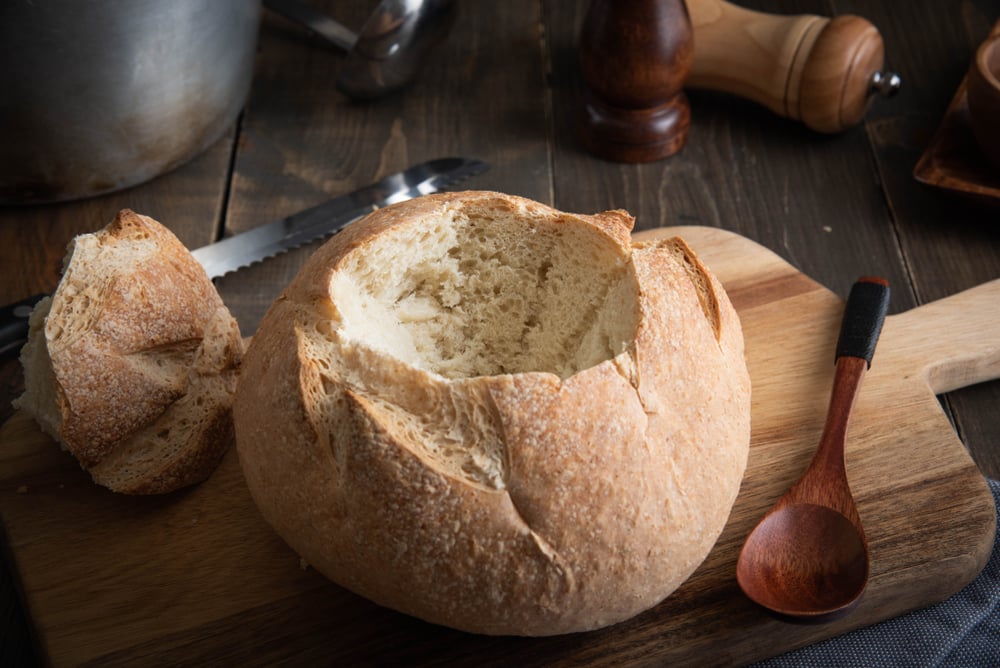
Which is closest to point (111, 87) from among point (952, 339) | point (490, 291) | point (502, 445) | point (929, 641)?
point (490, 291)

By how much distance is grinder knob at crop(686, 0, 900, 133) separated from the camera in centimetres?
262

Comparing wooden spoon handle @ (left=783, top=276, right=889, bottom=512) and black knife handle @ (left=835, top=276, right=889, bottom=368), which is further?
black knife handle @ (left=835, top=276, right=889, bottom=368)

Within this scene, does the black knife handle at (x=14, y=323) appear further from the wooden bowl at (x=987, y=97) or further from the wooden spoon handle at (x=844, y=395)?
the wooden bowl at (x=987, y=97)

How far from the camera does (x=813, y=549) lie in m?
1.67

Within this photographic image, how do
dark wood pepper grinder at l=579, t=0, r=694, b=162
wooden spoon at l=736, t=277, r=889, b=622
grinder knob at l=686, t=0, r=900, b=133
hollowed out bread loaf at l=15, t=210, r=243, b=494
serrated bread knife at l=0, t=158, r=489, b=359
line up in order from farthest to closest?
1. grinder knob at l=686, t=0, r=900, b=133
2. dark wood pepper grinder at l=579, t=0, r=694, b=162
3. serrated bread knife at l=0, t=158, r=489, b=359
4. hollowed out bread loaf at l=15, t=210, r=243, b=494
5. wooden spoon at l=736, t=277, r=889, b=622

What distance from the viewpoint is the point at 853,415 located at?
1.95m

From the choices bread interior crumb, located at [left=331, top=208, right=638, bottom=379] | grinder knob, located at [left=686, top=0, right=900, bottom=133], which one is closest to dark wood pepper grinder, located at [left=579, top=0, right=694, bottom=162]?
grinder knob, located at [left=686, top=0, right=900, bottom=133]

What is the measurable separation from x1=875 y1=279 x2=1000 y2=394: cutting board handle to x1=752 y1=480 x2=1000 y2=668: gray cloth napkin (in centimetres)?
46

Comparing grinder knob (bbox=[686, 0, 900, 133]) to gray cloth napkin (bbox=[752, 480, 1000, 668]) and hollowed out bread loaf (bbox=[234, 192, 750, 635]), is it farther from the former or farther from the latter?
gray cloth napkin (bbox=[752, 480, 1000, 668])

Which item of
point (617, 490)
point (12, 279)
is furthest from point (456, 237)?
point (12, 279)

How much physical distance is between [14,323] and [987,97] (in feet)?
7.45

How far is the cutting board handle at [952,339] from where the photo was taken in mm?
2045

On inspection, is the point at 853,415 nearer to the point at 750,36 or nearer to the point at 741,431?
the point at 741,431

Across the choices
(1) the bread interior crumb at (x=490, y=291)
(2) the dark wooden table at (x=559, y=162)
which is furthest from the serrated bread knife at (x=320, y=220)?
(1) the bread interior crumb at (x=490, y=291)
